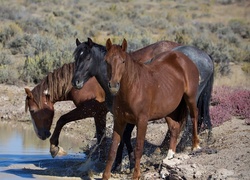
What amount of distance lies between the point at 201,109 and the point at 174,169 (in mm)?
2584

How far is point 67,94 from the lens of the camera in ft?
33.3

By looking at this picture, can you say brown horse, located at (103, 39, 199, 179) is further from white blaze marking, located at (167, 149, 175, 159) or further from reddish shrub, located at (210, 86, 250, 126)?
reddish shrub, located at (210, 86, 250, 126)

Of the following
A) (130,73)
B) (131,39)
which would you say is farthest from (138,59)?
(131,39)

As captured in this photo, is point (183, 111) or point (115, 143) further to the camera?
point (183, 111)

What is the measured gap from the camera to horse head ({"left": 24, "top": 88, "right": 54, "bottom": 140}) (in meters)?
10.0

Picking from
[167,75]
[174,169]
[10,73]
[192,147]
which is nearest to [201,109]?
[192,147]

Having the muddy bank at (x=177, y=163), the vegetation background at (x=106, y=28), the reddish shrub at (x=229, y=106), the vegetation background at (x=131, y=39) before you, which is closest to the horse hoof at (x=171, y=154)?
the muddy bank at (x=177, y=163)

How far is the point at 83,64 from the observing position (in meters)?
8.85

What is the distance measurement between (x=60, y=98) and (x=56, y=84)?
0.29m

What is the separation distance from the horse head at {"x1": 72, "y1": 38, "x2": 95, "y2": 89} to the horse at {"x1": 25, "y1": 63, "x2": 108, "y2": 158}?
104cm

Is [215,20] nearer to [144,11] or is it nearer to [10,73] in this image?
[144,11]

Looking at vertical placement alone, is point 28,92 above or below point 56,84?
below

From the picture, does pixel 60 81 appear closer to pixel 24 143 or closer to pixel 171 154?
pixel 171 154

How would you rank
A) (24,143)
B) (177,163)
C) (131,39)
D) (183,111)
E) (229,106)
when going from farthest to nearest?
(131,39)
(229,106)
(24,143)
(183,111)
(177,163)
